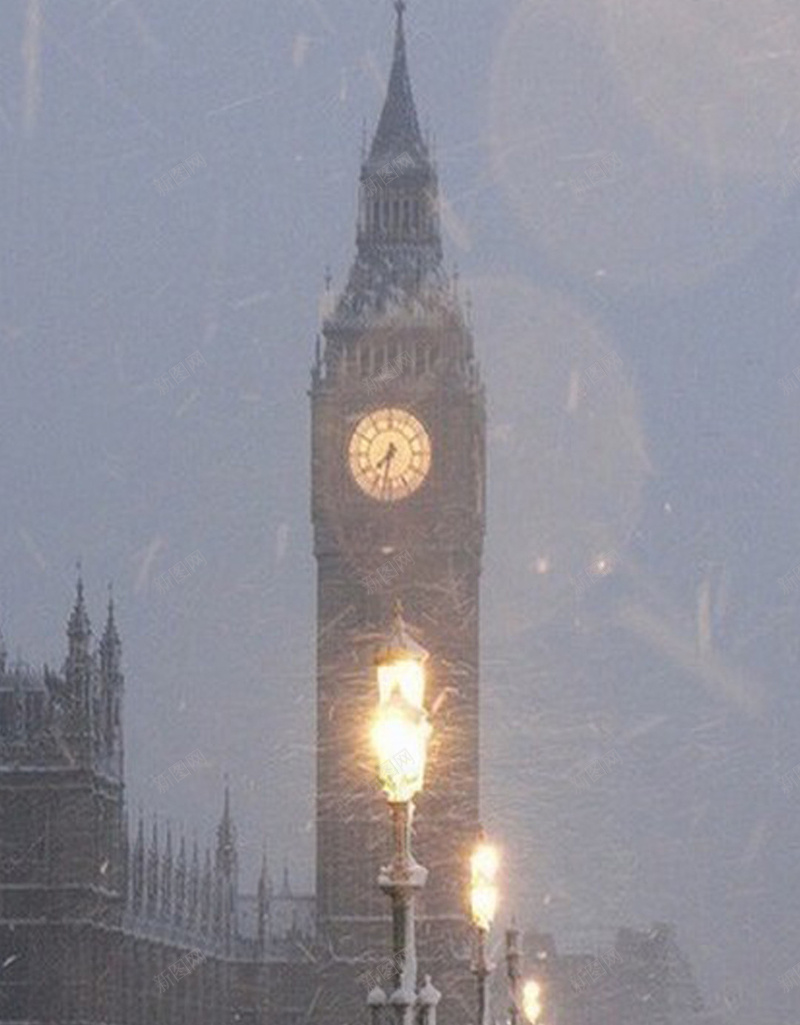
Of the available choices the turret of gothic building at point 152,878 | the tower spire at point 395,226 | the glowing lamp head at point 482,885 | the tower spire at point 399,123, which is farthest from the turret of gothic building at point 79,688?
the glowing lamp head at point 482,885

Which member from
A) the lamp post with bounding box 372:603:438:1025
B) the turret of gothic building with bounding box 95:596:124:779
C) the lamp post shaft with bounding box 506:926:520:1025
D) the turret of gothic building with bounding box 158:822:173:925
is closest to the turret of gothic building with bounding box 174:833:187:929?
the turret of gothic building with bounding box 158:822:173:925

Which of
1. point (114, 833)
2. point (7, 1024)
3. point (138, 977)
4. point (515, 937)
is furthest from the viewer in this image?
point (138, 977)

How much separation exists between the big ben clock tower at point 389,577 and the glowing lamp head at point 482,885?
5903cm

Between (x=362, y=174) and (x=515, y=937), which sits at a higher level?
(x=362, y=174)

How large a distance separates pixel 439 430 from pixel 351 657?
803cm

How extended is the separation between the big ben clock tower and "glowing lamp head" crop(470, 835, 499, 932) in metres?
59.0

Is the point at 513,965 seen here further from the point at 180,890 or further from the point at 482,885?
the point at 180,890

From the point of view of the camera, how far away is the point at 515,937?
34844 mm

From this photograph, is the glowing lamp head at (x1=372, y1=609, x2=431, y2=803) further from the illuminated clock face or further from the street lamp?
the illuminated clock face

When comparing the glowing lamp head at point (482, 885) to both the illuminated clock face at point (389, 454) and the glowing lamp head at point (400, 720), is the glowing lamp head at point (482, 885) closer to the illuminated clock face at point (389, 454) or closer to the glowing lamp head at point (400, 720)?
the glowing lamp head at point (400, 720)

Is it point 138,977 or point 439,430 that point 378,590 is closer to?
point 439,430

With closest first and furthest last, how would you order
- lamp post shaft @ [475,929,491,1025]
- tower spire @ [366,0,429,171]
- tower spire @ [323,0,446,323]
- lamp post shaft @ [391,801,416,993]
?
lamp post shaft @ [391,801,416,993] → lamp post shaft @ [475,929,491,1025] → tower spire @ [323,0,446,323] → tower spire @ [366,0,429,171]

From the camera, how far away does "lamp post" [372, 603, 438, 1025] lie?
60.8 feet

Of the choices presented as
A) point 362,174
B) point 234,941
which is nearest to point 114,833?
point 234,941
